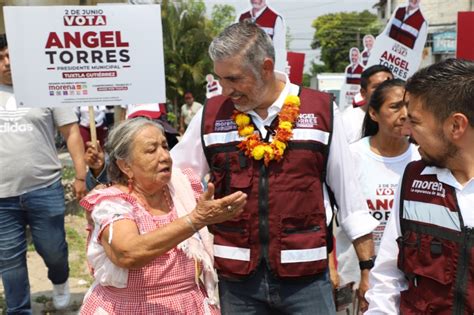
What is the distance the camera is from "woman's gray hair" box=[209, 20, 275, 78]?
90.7 inches

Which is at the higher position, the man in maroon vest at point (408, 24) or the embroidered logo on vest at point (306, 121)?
the man in maroon vest at point (408, 24)

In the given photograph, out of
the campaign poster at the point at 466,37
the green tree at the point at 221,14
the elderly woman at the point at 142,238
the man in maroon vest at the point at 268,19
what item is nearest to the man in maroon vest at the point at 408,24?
the man in maroon vest at the point at 268,19

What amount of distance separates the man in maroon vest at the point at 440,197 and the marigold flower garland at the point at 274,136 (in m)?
0.63

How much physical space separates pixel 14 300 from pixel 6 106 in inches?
53.4

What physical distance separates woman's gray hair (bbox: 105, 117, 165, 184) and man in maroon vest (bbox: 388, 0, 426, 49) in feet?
14.5

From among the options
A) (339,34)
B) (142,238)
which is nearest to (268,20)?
(142,238)

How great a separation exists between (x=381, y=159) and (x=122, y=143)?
1.44 metres

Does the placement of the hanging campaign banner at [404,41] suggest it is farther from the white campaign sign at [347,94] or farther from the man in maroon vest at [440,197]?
the man in maroon vest at [440,197]

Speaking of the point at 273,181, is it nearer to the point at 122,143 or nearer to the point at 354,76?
the point at 122,143

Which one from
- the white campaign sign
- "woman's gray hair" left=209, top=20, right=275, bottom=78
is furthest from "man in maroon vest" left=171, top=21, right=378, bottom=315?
the white campaign sign

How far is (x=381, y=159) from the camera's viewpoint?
10.0 ft

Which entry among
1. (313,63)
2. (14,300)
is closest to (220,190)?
(14,300)

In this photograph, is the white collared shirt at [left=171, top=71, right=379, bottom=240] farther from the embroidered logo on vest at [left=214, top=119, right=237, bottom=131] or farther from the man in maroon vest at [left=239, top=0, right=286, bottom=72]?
the man in maroon vest at [left=239, top=0, right=286, bottom=72]

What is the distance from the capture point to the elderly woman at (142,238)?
2.22 m
